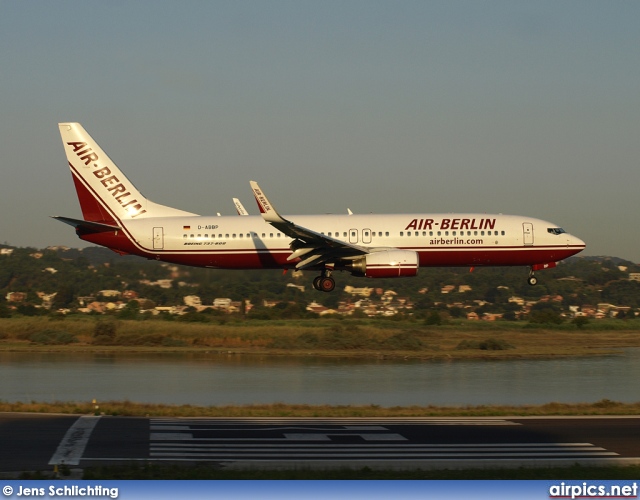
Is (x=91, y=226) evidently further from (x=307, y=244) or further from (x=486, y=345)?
(x=486, y=345)

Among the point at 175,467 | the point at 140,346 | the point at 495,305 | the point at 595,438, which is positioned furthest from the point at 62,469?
the point at 495,305

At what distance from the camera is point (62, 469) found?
18.8 metres

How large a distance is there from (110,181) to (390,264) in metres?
16.2

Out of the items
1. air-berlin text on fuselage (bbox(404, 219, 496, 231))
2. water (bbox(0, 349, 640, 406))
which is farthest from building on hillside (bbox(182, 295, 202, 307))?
air-berlin text on fuselage (bbox(404, 219, 496, 231))

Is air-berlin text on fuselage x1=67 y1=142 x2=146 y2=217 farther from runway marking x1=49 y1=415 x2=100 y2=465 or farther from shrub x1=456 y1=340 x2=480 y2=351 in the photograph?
shrub x1=456 y1=340 x2=480 y2=351

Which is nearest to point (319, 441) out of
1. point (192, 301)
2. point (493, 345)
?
point (493, 345)

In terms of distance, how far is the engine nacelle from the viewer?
1786 inches

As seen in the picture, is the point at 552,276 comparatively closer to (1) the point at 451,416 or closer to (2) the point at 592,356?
(2) the point at 592,356

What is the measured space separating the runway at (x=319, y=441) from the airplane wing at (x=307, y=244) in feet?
51.7

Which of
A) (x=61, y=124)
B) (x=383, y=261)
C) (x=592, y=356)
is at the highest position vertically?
(x=61, y=124)

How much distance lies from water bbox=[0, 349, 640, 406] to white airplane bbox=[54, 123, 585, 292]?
563 centimetres

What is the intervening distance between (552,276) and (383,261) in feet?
193

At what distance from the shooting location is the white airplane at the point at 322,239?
1829 inches

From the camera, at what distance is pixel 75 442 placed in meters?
23.2
